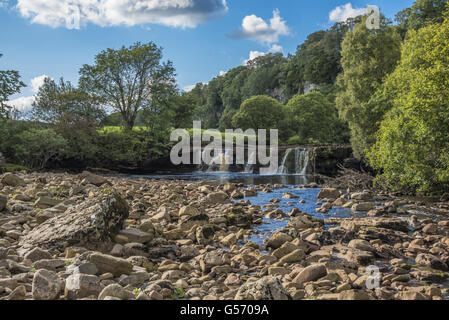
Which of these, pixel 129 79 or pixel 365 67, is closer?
pixel 365 67

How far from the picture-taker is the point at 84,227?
20.4 feet

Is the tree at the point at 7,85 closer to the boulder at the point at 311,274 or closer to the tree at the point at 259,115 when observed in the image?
the boulder at the point at 311,274

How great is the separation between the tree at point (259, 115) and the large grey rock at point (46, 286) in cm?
4710

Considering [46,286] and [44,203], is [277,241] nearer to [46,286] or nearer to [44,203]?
[46,286]

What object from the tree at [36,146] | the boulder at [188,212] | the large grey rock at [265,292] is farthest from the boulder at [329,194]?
the tree at [36,146]

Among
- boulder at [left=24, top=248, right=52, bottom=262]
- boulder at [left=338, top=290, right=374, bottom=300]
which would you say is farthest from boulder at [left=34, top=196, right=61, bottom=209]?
Answer: boulder at [left=338, top=290, right=374, bottom=300]

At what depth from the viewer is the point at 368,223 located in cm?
912

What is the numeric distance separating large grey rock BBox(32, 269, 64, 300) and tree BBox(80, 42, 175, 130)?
3536 centimetres

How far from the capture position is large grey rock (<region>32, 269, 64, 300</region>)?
387cm

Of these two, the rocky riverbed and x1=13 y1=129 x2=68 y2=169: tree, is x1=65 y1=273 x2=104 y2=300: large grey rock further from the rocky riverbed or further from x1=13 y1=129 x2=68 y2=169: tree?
x1=13 y1=129 x2=68 y2=169: tree

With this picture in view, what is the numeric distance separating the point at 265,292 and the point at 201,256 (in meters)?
2.53

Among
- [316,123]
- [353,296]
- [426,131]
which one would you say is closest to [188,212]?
[353,296]

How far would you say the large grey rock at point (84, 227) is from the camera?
600 cm
